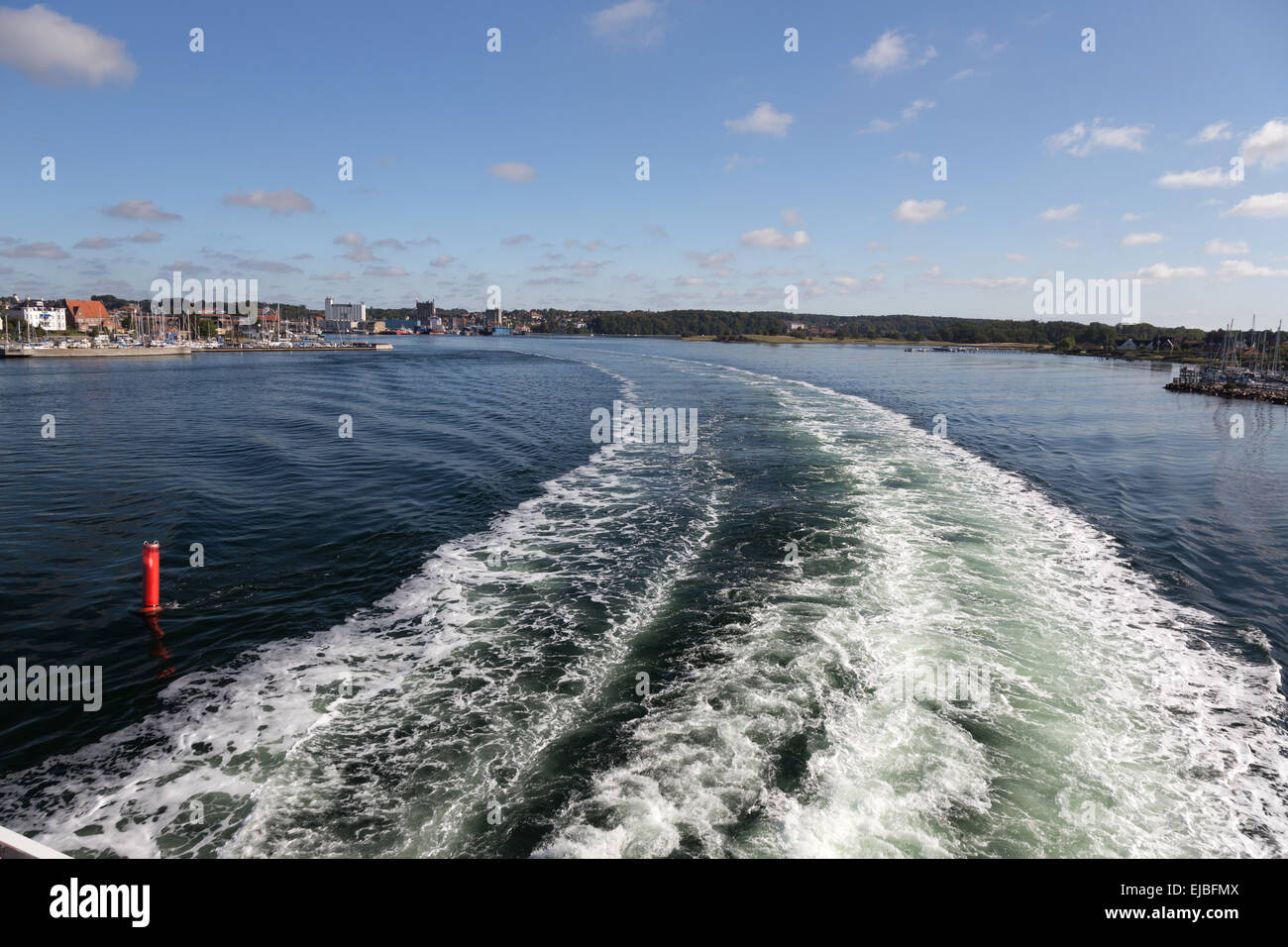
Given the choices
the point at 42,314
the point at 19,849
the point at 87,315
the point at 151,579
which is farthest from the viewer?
the point at 87,315

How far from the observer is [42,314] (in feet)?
576

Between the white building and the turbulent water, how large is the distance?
7878 inches

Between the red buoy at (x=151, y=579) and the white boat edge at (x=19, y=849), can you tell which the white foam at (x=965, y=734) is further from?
the red buoy at (x=151, y=579)

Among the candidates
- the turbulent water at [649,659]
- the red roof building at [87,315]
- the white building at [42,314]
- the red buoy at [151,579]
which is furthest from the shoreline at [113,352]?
the red buoy at [151,579]

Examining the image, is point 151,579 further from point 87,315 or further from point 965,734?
point 87,315

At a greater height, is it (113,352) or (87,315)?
(87,315)

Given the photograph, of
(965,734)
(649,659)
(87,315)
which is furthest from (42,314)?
(965,734)

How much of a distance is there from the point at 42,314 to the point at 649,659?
23947 centimetres

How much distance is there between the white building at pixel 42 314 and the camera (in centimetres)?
16675

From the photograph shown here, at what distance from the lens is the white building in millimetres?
166750

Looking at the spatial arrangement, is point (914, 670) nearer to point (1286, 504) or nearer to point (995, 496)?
point (995, 496)

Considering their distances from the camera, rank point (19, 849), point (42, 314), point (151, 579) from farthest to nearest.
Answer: point (42, 314)
point (151, 579)
point (19, 849)
